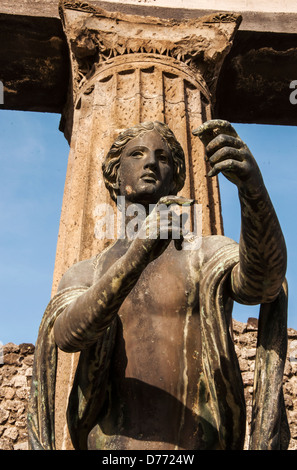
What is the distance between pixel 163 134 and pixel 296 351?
565 cm

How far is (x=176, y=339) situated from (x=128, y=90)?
356 cm

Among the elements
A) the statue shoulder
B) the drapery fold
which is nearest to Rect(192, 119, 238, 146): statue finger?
the drapery fold

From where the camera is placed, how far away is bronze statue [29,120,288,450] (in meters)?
4.13

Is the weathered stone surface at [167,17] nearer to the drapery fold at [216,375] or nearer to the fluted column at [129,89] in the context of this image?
the fluted column at [129,89]

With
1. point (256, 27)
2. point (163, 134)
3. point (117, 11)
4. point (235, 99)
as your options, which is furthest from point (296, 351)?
point (163, 134)

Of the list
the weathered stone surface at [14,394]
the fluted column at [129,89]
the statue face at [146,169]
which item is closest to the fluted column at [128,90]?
the fluted column at [129,89]

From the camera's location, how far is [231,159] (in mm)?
4047

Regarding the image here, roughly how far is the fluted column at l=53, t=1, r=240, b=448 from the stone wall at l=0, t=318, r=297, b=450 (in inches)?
120

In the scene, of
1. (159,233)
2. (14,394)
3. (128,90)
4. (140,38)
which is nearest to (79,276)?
(159,233)

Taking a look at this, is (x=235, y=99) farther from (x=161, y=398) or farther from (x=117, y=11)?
(x=161, y=398)

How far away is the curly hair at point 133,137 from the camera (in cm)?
513

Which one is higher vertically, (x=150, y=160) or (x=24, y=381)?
(x=24, y=381)

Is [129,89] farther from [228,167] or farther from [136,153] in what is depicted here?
[228,167]
